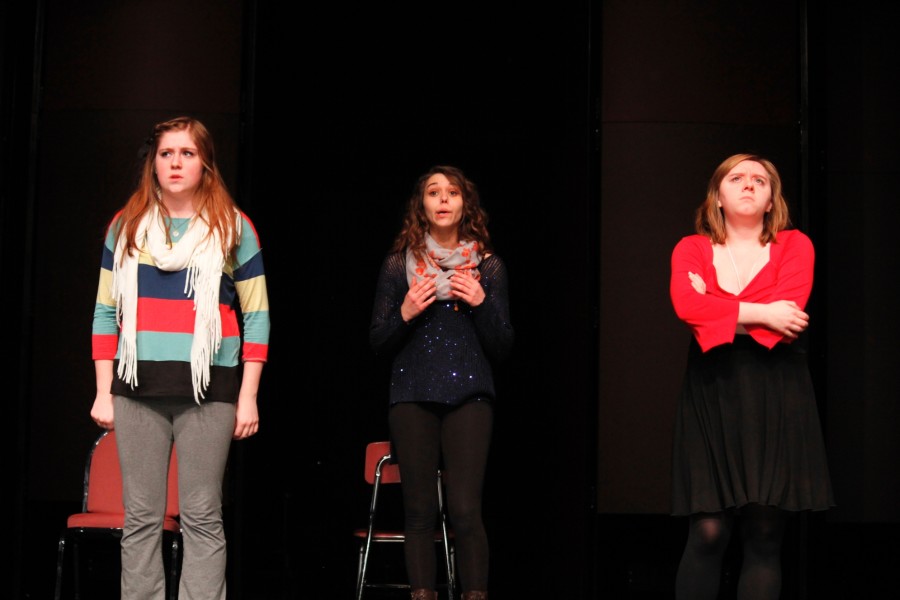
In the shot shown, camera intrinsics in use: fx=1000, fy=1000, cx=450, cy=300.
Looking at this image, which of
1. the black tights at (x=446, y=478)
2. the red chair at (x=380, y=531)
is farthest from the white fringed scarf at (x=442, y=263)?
the red chair at (x=380, y=531)

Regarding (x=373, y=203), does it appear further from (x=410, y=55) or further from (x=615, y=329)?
(x=615, y=329)

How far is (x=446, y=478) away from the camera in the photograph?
333 centimetres

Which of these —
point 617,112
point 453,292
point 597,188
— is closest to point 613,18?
point 617,112

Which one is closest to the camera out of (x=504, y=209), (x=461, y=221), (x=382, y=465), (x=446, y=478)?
(x=446, y=478)

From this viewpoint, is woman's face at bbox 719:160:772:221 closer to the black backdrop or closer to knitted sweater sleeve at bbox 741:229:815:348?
knitted sweater sleeve at bbox 741:229:815:348

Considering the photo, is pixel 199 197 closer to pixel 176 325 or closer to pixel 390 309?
pixel 176 325

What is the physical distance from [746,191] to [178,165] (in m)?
1.67

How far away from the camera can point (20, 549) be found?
3562 millimetres

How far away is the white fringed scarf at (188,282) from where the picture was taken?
2.80m

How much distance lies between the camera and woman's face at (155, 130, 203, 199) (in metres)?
2.91

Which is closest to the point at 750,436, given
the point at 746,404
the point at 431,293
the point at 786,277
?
the point at 746,404

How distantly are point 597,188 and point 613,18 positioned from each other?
4.53 feet

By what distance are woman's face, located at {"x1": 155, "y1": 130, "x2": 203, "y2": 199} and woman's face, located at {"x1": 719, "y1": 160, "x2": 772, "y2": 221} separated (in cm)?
157

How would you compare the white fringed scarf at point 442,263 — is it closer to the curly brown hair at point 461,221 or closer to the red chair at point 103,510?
the curly brown hair at point 461,221
